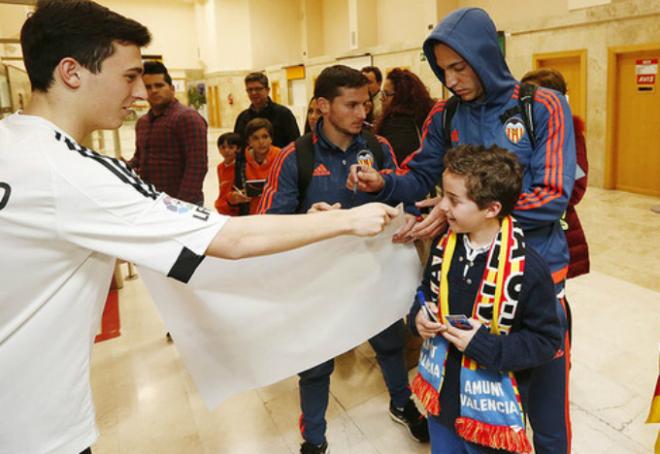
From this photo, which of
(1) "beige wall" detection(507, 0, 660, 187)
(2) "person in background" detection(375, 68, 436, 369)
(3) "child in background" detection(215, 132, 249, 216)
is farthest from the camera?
(1) "beige wall" detection(507, 0, 660, 187)

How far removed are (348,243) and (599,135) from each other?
7552 millimetres

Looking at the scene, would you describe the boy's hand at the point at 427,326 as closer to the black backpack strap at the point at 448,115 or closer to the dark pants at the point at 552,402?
the dark pants at the point at 552,402

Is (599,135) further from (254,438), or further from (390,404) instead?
(254,438)

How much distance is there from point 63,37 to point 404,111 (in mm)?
2916

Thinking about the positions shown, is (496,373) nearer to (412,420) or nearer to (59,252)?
(412,420)

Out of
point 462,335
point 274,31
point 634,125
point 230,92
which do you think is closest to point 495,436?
point 462,335

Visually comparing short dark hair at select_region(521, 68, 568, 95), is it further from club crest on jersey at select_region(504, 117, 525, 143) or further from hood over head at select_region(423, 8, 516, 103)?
club crest on jersey at select_region(504, 117, 525, 143)

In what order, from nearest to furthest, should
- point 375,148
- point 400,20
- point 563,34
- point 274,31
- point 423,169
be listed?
point 423,169 < point 375,148 < point 563,34 < point 400,20 < point 274,31

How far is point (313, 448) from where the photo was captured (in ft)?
7.22

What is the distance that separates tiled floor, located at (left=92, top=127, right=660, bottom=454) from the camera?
2363 millimetres

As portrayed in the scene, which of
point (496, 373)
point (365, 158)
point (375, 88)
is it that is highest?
point (375, 88)

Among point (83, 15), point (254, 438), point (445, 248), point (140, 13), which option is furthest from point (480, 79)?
point (140, 13)

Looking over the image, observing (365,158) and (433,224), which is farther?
(365,158)

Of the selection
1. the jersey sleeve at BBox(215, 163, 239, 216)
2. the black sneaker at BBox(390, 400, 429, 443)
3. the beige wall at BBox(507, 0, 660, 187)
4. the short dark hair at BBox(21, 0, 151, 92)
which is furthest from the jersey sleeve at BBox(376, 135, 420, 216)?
the beige wall at BBox(507, 0, 660, 187)
